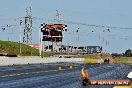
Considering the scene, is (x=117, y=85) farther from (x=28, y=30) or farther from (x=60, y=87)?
(x=28, y=30)

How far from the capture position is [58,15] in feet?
619

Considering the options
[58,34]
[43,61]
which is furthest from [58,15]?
[43,61]

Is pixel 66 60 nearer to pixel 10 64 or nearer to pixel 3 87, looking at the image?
pixel 10 64

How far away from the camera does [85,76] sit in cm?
1695

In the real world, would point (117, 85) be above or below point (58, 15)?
below

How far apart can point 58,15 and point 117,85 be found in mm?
171147

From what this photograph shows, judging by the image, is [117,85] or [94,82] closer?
[94,82]

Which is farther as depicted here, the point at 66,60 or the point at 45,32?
the point at 45,32

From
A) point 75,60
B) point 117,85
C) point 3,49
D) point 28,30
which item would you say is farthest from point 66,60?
point 117,85

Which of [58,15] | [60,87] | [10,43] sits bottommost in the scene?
[60,87]

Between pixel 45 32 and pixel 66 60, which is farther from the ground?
pixel 45 32

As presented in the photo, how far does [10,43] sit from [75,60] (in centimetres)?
2115

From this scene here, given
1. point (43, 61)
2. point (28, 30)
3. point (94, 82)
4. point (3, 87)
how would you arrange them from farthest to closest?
point (28, 30)
point (43, 61)
point (3, 87)
point (94, 82)

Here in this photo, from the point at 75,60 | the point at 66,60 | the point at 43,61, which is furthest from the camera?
the point at 75,60
